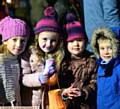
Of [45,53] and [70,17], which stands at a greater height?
[70,17]

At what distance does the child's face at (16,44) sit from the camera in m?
6.34

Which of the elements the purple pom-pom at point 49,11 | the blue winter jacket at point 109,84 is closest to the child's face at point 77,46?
the blue winter jacket at point 109,84

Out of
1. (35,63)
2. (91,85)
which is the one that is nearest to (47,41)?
(35,63)

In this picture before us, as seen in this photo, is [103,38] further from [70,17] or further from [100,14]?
[70,17]

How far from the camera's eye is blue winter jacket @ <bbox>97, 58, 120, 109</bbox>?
20.4ft

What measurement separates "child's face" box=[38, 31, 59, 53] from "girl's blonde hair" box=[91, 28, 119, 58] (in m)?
0.35

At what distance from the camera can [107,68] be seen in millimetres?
6270

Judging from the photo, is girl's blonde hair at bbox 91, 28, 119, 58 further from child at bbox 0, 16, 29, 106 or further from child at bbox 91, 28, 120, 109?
child at bbox 0, 16, 29, 106

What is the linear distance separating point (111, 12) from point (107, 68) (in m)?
0.51

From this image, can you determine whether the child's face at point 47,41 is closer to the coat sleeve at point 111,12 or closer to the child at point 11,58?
the child at point 11,58

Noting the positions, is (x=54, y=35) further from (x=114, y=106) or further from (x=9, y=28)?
(x=114, y=106)

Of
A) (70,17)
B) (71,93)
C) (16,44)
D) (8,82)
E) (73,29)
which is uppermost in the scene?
(70,17)

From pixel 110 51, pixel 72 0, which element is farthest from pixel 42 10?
pixel 110 51

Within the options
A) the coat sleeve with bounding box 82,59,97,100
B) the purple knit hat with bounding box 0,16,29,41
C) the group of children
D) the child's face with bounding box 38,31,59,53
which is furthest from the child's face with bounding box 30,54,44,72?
the coat sleeve with bounding box 82,59,97,100
